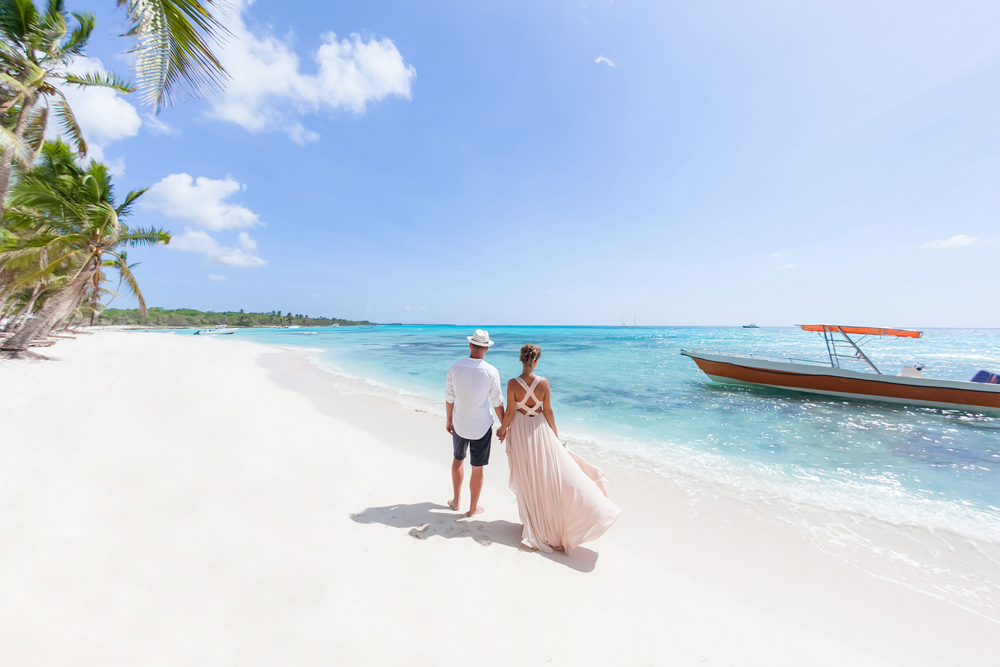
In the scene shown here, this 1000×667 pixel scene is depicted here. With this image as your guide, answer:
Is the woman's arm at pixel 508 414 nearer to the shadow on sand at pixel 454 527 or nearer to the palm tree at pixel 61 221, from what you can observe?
the shadow on sand at pixel 454 527

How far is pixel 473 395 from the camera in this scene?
3279mm

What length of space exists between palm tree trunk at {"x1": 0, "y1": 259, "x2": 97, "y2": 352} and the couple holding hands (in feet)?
51.7

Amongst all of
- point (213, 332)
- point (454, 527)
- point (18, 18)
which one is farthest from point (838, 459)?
point (213, 332)

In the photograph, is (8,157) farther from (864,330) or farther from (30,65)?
(864,330)

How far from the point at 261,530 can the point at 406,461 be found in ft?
7.98

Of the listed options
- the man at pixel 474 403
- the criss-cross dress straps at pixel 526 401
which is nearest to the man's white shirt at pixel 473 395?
the man at pixel 474 403

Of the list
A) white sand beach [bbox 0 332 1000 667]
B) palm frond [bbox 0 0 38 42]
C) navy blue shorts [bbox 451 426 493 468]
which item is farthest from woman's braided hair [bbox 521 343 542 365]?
palm frond [bbox 0 0 38 42]

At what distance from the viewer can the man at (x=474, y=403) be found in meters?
3.26

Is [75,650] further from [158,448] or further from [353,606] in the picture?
[158,448]

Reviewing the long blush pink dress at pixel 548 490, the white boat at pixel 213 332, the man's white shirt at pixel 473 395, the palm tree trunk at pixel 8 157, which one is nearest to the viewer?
the long blush pink dress at pixel 548 490

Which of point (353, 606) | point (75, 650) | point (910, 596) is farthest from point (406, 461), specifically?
point (910, 596)

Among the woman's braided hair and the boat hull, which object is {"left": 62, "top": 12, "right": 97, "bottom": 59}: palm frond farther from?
the boat hull

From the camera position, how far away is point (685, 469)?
5945mm

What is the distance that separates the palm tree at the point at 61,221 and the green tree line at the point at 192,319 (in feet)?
87.5
